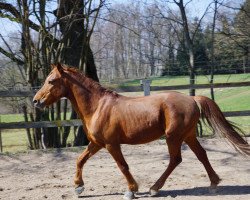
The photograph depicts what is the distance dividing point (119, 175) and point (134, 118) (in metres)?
Result: 1.65

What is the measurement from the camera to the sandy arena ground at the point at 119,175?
16.5ft

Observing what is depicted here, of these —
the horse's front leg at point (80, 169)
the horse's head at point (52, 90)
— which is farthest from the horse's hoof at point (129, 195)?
the horse's head at point (52, 90)

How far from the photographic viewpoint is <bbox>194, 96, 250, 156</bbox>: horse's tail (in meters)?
4.86

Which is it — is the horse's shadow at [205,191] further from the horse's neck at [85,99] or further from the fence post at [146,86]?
the fence post at [146,86]

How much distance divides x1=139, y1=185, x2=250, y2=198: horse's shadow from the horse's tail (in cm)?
53

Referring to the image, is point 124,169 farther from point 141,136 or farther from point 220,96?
point 220,96

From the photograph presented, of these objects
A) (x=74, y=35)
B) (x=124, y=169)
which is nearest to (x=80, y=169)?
(x=124, y=169)

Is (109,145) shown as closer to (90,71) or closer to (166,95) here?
(166,95)

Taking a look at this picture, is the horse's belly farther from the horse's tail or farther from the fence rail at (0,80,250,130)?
the fence rail at (0,80,250,130)

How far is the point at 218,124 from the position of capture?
16.0 feet

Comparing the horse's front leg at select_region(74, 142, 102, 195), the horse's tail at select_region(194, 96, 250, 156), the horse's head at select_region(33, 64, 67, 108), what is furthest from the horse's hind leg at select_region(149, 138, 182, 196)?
the horse's head at select_region(33, 64, 67, 108)

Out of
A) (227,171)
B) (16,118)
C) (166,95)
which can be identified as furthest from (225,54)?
(166,95)

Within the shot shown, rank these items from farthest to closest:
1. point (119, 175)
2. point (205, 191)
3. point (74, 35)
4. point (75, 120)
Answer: point (74, 35)
point (75, 120)
point (119, 175)
point (205, 191)

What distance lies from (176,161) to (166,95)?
83 centimetres
